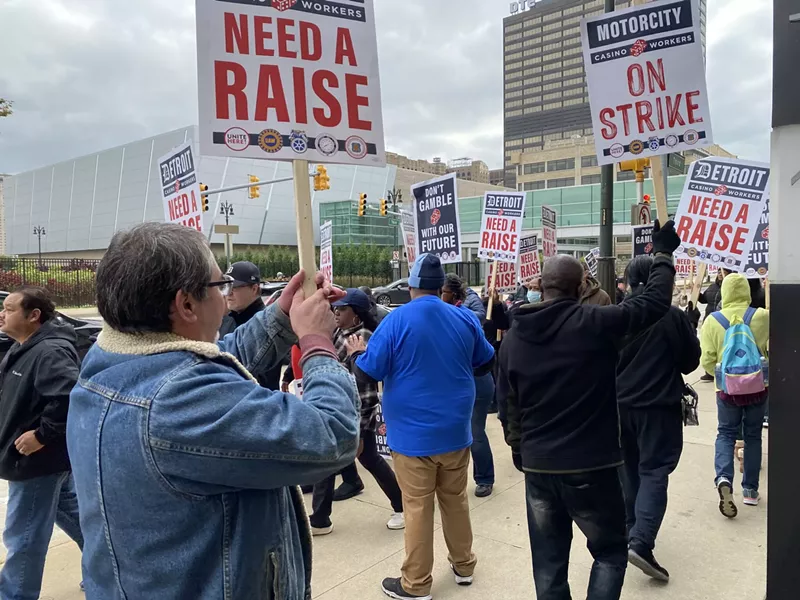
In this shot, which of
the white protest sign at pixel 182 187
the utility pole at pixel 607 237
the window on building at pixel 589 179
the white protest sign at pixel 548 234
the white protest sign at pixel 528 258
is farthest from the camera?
the window on building at pixel 589 179

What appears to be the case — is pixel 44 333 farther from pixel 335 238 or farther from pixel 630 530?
pixel 335 238

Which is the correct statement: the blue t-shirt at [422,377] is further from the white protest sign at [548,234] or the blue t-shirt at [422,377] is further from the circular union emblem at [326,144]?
the white protest sign at [548,234]

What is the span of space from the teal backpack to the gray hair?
4467 mm

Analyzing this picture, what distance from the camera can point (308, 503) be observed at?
5.28 m

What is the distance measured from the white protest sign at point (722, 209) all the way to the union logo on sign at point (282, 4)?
→ 503 centimetres

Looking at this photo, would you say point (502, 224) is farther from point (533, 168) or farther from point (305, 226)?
point (533, 168)

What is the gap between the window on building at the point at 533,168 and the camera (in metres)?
97.4

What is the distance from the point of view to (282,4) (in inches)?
97.7

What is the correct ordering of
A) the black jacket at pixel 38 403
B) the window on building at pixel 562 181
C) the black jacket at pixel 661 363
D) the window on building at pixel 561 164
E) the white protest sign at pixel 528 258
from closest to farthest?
the black jacket at pixel 38 403 < the black jacket at pixel 661 363 < the white protest sign at pixel 528 258 < the window on building at pixel 561 164 < the window on building at pixel 562 181

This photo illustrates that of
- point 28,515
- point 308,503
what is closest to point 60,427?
point 28,515

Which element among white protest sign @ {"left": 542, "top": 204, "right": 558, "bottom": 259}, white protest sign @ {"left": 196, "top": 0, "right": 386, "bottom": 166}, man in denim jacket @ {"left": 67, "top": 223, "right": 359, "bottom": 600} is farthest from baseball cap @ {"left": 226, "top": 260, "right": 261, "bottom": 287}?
white protest sign @ {"left": 542, "top": 204, "right": 558, "bottom": 259}

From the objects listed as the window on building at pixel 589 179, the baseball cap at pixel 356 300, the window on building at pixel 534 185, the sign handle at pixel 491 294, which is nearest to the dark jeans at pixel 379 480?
the baseball cap at pixel 356 300

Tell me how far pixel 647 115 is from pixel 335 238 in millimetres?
60055

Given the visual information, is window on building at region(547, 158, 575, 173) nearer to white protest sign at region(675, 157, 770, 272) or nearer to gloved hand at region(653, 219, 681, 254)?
white protest sign at region(675, 157, 770, 272)
